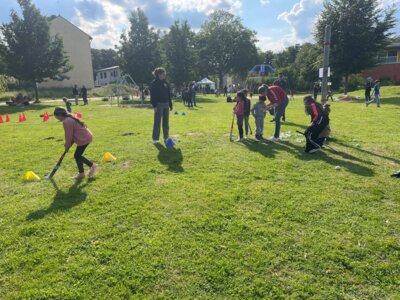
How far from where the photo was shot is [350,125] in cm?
1160

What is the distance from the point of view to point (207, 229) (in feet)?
12.8

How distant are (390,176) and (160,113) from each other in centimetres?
601

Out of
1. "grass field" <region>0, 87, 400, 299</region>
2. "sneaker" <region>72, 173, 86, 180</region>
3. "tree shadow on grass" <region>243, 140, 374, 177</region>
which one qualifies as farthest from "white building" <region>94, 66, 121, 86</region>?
"grass field" <region>0, 87, 400, 299</region>

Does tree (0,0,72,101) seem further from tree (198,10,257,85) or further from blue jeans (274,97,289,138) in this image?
tree (198,10,257,85)

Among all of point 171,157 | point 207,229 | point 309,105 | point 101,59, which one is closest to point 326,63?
point 309,105

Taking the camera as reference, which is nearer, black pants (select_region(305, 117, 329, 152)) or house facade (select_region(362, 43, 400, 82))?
black pants (select_region(305, 117, 329, 152))

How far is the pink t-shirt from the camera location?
5789 mm

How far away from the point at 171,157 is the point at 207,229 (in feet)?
12.2

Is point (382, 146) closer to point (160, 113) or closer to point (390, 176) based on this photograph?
point (390, 176)

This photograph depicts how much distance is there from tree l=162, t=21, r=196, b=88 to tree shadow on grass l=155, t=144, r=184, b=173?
28379 mm

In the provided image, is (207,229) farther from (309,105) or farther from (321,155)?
(309,105)

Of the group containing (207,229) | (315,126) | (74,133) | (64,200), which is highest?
(74,133)

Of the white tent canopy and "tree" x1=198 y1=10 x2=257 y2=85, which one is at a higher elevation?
"tree" x1=198 y1=10 x2=257 y2=85

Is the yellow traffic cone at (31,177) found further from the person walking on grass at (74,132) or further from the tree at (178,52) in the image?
the tree at (178,52)
